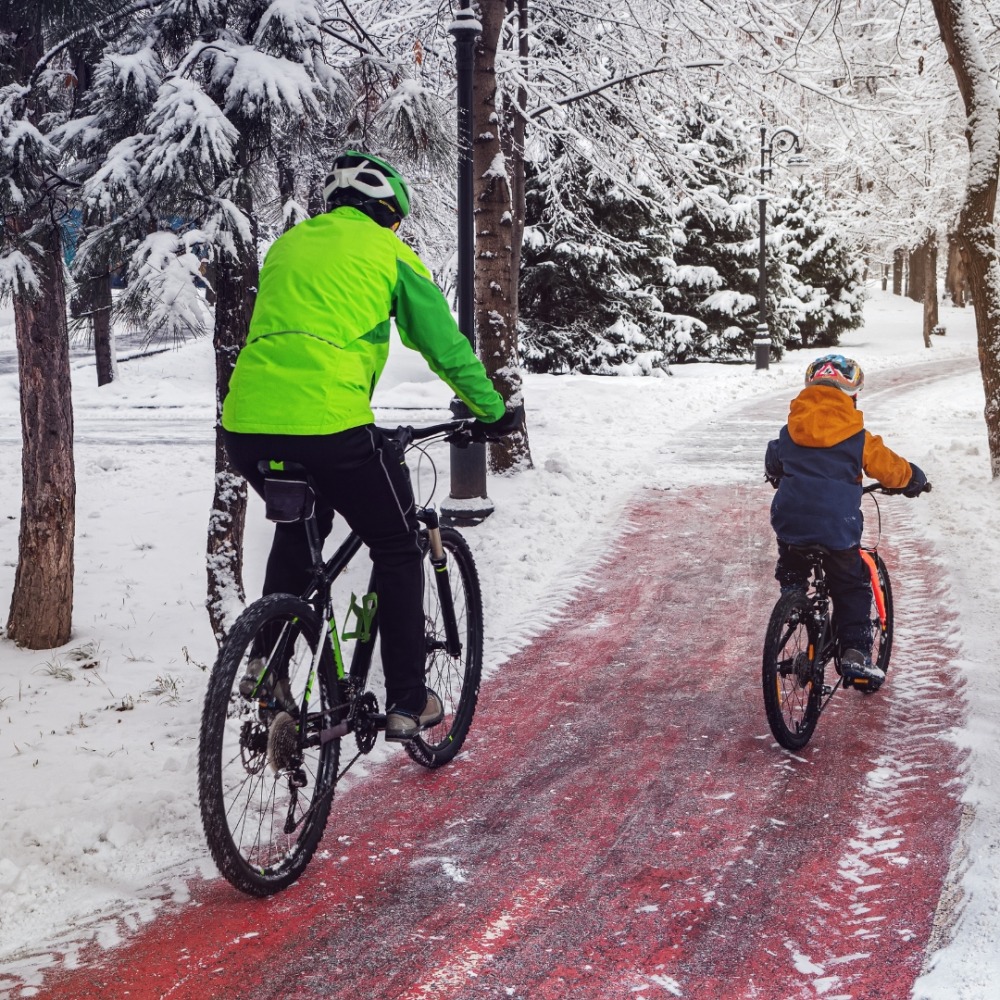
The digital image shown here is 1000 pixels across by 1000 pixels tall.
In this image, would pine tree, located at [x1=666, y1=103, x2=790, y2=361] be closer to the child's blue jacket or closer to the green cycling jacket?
the child's blue jacket

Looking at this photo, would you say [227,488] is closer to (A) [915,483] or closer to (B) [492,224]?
(A) [915,483]

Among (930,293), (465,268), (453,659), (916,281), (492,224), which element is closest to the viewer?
(453,659)

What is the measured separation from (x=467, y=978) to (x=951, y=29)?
35.2 feet

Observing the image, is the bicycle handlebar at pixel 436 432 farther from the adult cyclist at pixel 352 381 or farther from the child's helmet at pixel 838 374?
the child's helmet at pixel 838 374

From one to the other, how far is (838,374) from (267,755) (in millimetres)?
2990

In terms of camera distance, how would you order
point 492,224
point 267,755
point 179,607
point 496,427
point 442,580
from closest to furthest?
point 267,755 < point 496,427 < point 442,580 < point 179,607 < point 492,224

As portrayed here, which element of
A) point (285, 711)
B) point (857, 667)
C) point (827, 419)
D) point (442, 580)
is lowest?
point (857, 667)

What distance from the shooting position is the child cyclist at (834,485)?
16.1 ft

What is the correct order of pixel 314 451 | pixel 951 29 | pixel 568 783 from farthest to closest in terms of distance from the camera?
pixel 951 29, pixel 568 783, pixel 314 451

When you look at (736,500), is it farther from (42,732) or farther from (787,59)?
(42,732)

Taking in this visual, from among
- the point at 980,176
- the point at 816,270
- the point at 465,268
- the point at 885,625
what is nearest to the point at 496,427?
the point at 885,625

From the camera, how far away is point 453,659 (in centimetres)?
475

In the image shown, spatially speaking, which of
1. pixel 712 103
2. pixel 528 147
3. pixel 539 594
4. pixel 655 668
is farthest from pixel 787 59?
pixel 655 668

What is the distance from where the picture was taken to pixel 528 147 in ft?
50.0
